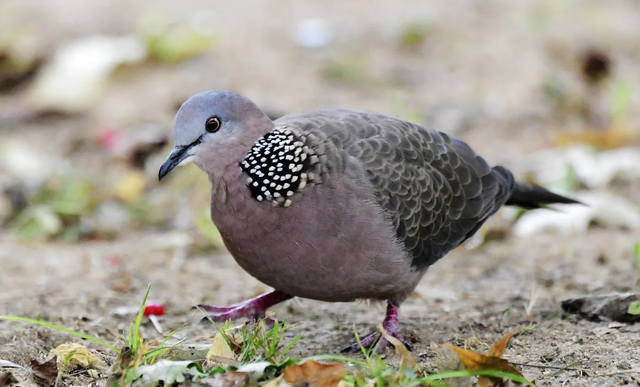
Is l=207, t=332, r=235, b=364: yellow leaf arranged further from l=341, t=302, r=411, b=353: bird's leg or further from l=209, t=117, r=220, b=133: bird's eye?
l=209, t=117, r=220, b=133: bird's eye

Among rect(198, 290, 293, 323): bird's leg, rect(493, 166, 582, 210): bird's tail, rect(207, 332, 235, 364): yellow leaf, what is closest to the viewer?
rect(207, 332, 235, 364): yellow leaf

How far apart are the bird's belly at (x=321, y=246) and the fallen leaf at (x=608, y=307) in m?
0.96

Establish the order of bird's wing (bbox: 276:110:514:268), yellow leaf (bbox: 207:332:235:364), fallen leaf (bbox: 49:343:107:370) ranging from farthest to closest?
bird's wing (bbox: 276:110:514:268), fallen leaf (bbox: 49:343:107:370), yellow leaf (bbox: 207:332:235:364)

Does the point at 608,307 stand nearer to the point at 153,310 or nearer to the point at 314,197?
the point at 314,197

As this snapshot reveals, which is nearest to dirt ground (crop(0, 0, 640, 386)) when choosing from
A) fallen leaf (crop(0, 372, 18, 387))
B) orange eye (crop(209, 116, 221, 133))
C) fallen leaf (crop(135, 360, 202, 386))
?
fallen leaf (crop(0, 372, 18, 387))

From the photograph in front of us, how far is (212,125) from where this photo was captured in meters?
3.43

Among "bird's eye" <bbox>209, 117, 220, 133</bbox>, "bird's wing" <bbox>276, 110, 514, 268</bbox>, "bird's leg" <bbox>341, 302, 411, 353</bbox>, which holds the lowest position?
"bird's leg" <bbox>341, 302, 411, 353</bbox>

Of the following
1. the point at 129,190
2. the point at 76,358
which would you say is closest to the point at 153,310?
the point at 76,358

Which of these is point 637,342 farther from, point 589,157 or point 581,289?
point 589,157

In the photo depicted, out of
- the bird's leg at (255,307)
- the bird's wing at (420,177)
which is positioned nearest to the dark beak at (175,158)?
the bird's wing at (420,177)

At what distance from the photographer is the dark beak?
338 cm

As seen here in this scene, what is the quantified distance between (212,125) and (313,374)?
3.96 ft

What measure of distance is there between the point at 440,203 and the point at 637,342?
3.58 ft

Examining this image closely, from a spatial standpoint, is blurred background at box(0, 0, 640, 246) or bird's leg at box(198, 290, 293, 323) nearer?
bird's leg at box(198, 290, 293, 323)
